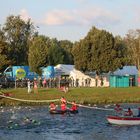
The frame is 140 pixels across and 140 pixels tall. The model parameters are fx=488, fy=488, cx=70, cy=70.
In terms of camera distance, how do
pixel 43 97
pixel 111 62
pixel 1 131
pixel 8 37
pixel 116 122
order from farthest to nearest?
pixel 8 37 < pixel 111 62 < pixel 43 97 < pixel 116 122 < pixel 1 131

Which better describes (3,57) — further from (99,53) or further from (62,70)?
(99,53)

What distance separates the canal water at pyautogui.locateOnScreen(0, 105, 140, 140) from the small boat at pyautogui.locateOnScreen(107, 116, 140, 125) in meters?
0.71

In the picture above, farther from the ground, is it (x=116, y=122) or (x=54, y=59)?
(x=54, y=59)

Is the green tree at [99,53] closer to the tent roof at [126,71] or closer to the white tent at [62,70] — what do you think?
the tent roof at [126,71]

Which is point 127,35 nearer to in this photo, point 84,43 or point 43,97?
point 84,43

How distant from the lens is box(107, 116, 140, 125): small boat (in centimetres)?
4834

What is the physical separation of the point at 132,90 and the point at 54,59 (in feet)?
187

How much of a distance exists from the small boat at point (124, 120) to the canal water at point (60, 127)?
71 centimetres

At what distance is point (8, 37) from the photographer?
138 m

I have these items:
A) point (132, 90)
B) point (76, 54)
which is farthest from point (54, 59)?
point (132, 90)

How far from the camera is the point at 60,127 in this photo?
4675 cm

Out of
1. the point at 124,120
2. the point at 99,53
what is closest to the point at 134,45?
the point at 99,53

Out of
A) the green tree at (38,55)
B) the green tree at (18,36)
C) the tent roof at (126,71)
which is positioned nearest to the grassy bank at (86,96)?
the tent roof at (126,71)

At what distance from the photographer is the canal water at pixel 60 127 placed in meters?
41.2
